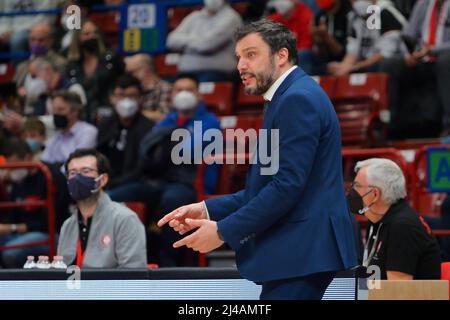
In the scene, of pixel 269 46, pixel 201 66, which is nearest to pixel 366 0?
pixel 201 66

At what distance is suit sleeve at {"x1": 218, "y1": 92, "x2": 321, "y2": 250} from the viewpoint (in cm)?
397

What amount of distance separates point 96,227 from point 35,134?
3.46 metres

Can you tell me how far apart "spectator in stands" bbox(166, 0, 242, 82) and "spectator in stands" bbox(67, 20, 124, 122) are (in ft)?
2.30

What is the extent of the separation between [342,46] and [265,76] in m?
6.35

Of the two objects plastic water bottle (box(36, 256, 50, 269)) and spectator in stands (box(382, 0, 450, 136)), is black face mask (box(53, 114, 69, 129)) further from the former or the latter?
plastic water bottle (box(36, 256, 50, 269))

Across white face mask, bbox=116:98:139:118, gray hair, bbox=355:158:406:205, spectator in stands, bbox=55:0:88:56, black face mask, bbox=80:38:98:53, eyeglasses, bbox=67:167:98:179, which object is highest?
spectator in stands, bbox=55:0:88:56

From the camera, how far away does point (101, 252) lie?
22.2 ft

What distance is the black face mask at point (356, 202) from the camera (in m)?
5.96

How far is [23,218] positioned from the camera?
901cm

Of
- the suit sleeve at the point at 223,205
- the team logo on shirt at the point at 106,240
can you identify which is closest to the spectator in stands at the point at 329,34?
the team logo on shirt at the point at 106,240

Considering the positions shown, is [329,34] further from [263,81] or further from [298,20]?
[263,81]

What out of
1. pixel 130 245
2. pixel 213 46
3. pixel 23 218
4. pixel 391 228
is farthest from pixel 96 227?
pixel 213 46

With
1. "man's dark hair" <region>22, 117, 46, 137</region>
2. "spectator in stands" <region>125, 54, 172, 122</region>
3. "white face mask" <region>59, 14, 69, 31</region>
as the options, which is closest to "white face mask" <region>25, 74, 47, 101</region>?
"white face mask" <region>59, 14, 69, 31</region>
